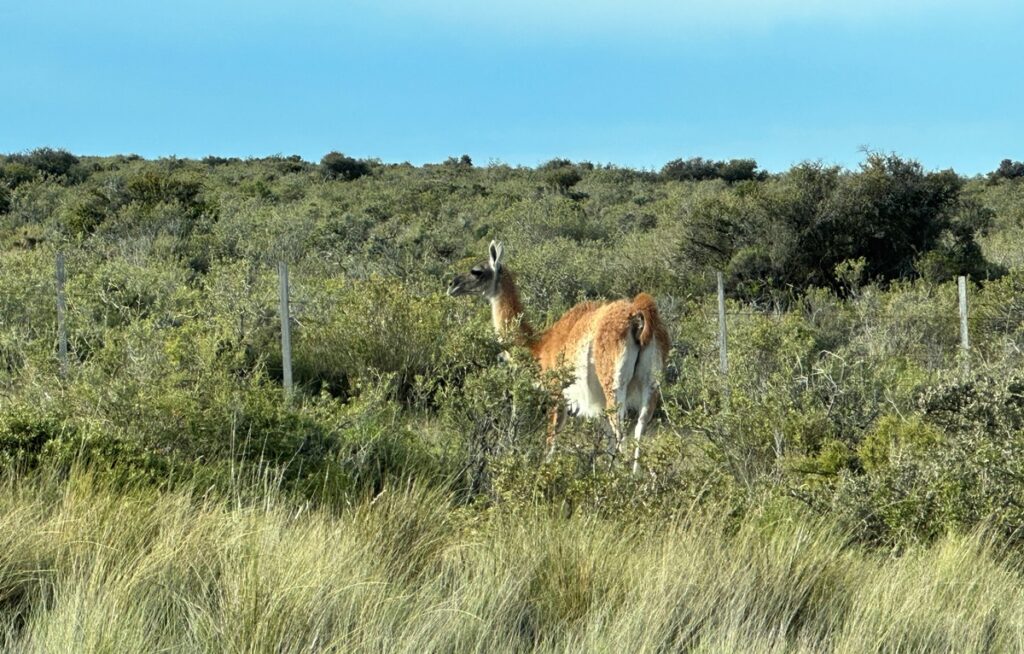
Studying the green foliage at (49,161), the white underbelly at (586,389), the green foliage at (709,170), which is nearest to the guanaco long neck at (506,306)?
the white underbelly at (586,389)

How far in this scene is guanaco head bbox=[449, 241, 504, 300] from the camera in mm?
9883

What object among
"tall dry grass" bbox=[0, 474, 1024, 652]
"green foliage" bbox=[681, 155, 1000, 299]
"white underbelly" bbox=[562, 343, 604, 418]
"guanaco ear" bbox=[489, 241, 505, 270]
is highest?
"green foliage" bbox=[681, 155, 1000, 299]

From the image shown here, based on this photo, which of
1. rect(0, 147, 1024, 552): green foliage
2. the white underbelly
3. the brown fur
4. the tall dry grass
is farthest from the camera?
the white underbelly

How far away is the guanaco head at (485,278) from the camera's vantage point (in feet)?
32.4

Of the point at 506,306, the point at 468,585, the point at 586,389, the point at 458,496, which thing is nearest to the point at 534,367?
the point at 458,496

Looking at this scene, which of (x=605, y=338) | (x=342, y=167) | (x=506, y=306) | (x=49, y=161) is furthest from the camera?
(x=342, y=167)

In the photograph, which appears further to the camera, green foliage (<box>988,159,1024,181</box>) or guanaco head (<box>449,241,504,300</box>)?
green foliage (<box>988,159,1024,181</box>)

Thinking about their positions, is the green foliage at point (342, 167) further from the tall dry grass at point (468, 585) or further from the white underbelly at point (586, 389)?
the tall dry grass at point (468, 585)

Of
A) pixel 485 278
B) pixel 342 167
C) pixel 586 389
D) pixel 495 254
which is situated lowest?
pixel 586 389

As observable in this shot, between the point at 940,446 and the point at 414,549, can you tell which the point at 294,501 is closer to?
the point at 414,549

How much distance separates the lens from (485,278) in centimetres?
997

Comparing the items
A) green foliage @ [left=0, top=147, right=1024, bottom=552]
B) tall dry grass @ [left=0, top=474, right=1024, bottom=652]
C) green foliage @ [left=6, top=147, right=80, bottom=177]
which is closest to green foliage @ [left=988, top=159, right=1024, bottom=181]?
green foliage @ [left=0, top=147, right=1024, bottom=552]

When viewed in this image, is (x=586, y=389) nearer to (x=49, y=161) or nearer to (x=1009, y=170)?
(x=49, y=161)

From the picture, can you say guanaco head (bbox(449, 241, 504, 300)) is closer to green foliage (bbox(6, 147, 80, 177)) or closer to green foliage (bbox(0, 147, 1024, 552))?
green foliage (bbox(0, 147, 1024, 552))
